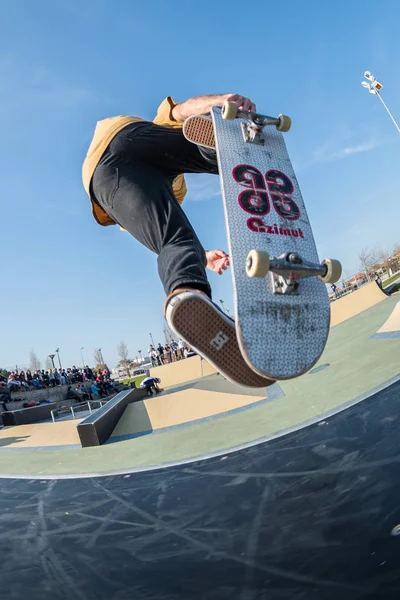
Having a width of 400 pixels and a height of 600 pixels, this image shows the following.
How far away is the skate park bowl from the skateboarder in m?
0.67

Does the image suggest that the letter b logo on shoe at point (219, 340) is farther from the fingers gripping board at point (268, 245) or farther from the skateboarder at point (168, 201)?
the fingers gripping board at point (268, 245)

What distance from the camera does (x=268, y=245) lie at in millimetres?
2203

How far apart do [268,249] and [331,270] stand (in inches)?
17.5

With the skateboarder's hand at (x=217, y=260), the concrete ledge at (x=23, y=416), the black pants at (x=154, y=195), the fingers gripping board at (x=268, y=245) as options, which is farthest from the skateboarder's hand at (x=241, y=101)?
the concrete ledge at (x=23, y=416)

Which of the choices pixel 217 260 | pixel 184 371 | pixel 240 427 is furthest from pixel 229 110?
pixel 184 371

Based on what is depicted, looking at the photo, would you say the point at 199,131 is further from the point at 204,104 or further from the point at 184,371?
the point at 184,371

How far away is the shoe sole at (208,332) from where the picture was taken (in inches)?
77.1

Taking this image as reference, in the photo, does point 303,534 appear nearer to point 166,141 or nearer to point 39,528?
point 39,528

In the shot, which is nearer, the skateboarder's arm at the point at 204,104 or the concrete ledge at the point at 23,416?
the skateboarder's arm at the point at 204,104

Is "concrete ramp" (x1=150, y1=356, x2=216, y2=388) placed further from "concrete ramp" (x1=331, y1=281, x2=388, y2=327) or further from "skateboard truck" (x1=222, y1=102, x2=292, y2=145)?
"skateboard truck" (x1=222, y1=102, x2=292, y2=145)

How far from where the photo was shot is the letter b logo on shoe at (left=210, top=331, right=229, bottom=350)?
2.04m

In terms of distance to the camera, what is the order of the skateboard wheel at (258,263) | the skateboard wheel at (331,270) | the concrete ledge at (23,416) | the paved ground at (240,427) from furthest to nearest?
the concrete ledge at (23,416) → the paved ground at (240,427) → the skateboard wheel at (331,270) → the skateboard wheel at (258,263)

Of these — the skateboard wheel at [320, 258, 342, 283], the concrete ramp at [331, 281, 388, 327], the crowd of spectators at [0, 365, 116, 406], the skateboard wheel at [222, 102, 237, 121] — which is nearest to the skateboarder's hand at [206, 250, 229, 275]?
the skateboard wheel at [222, 102, 237, 121]

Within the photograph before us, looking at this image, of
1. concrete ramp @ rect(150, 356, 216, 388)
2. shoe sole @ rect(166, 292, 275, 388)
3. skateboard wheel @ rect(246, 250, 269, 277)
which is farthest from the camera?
concrete ramp @ rect(150, 356, 216, 388)
